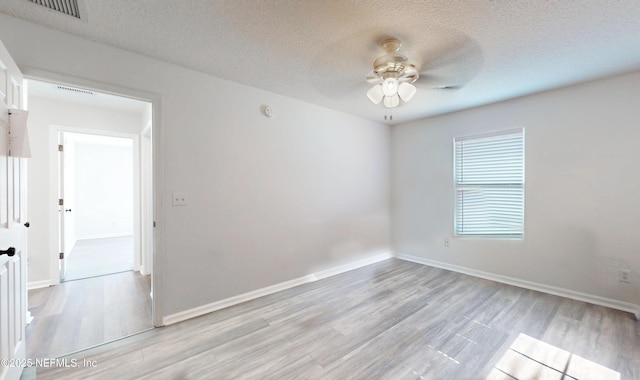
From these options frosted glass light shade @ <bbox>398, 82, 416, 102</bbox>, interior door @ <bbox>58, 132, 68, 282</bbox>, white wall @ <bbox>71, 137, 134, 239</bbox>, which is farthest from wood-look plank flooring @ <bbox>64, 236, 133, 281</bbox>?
frosted glass light shade @ <bbox>398, 82, 416, 102</bbox>

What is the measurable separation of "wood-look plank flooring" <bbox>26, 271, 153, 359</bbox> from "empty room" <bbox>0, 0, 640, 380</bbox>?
5cm

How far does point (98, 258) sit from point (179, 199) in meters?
3.58

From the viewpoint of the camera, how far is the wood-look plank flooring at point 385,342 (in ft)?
5.68

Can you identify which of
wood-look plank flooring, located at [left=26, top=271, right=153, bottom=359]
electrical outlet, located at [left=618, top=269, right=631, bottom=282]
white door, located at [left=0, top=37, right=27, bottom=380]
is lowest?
wood-look plank flooring, located at [left=26, top=271, right=153, bottom=359]

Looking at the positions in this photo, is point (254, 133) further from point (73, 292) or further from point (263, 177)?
point (73, 292)

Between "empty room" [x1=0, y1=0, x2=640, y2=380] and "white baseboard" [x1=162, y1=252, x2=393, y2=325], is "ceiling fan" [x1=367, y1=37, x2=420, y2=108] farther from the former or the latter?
"white baseboard" [x1=162, y1=252, x2=393, y2=325]

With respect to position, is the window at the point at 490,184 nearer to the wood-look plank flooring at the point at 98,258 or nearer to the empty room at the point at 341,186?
the empty room at the point at 341,186

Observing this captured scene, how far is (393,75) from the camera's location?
86.7 inches

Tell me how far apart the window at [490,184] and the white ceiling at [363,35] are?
895mm

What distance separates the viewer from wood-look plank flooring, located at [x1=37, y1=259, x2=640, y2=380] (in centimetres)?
173

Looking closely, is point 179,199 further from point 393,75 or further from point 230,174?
point 393,75

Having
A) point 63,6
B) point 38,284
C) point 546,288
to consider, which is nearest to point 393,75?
point 63,6

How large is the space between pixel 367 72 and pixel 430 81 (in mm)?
718

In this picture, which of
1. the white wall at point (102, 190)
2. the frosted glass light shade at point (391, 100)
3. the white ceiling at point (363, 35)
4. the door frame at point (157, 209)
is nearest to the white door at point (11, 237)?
the white ceiling at point (363, 35)
